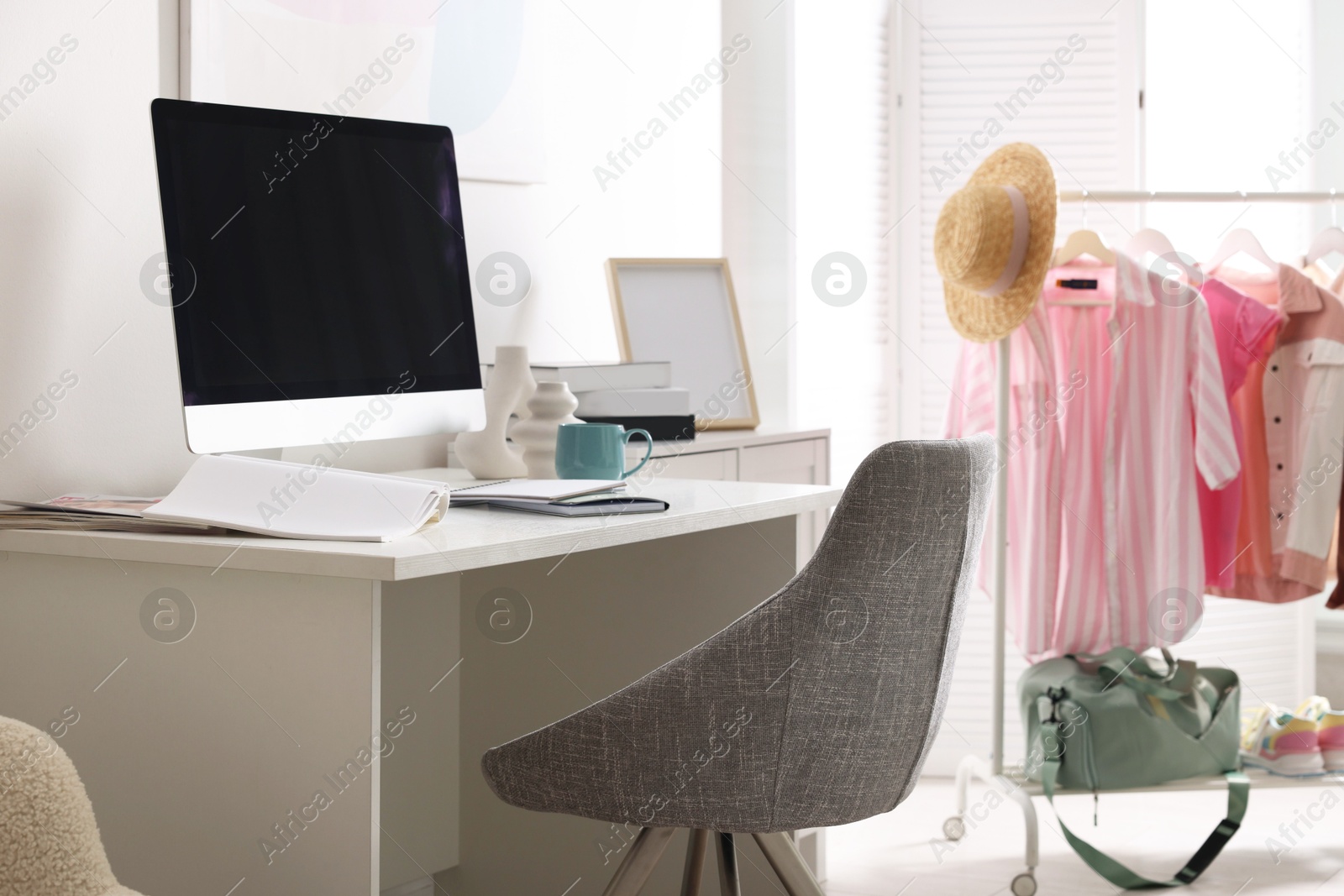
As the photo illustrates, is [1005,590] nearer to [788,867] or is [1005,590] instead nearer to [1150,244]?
[1150,244]

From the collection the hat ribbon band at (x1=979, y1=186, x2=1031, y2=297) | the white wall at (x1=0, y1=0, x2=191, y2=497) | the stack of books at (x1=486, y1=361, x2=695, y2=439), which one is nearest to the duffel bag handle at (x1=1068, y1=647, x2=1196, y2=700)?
the hat ribbon band at (x1=979, y1=186, x2=1031, y2=297)

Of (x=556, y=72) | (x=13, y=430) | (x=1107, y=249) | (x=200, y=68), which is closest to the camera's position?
(x=13, y=430)

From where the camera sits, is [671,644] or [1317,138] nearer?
[671,644]

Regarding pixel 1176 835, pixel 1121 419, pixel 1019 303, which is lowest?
pixel 1176 835

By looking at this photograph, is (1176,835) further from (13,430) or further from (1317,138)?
(13,430)

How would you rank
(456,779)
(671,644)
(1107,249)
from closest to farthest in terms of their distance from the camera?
1. (671,644)
2. (456,779)
3. (1107,249)

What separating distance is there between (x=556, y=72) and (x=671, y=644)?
1175 mm

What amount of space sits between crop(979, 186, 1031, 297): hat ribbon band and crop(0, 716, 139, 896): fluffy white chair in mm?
1958

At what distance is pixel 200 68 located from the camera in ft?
5.84

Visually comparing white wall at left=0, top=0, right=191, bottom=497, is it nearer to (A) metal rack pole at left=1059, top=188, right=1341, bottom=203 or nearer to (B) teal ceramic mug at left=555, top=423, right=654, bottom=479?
(B) teal ceramic mug at left=555, top=423, right=654, bottom=479

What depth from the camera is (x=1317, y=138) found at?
3.49 meters

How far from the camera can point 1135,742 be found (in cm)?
253

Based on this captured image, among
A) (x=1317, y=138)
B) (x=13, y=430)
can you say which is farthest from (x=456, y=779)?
(x=1317, y=138)

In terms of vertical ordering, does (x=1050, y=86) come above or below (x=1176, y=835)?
above
